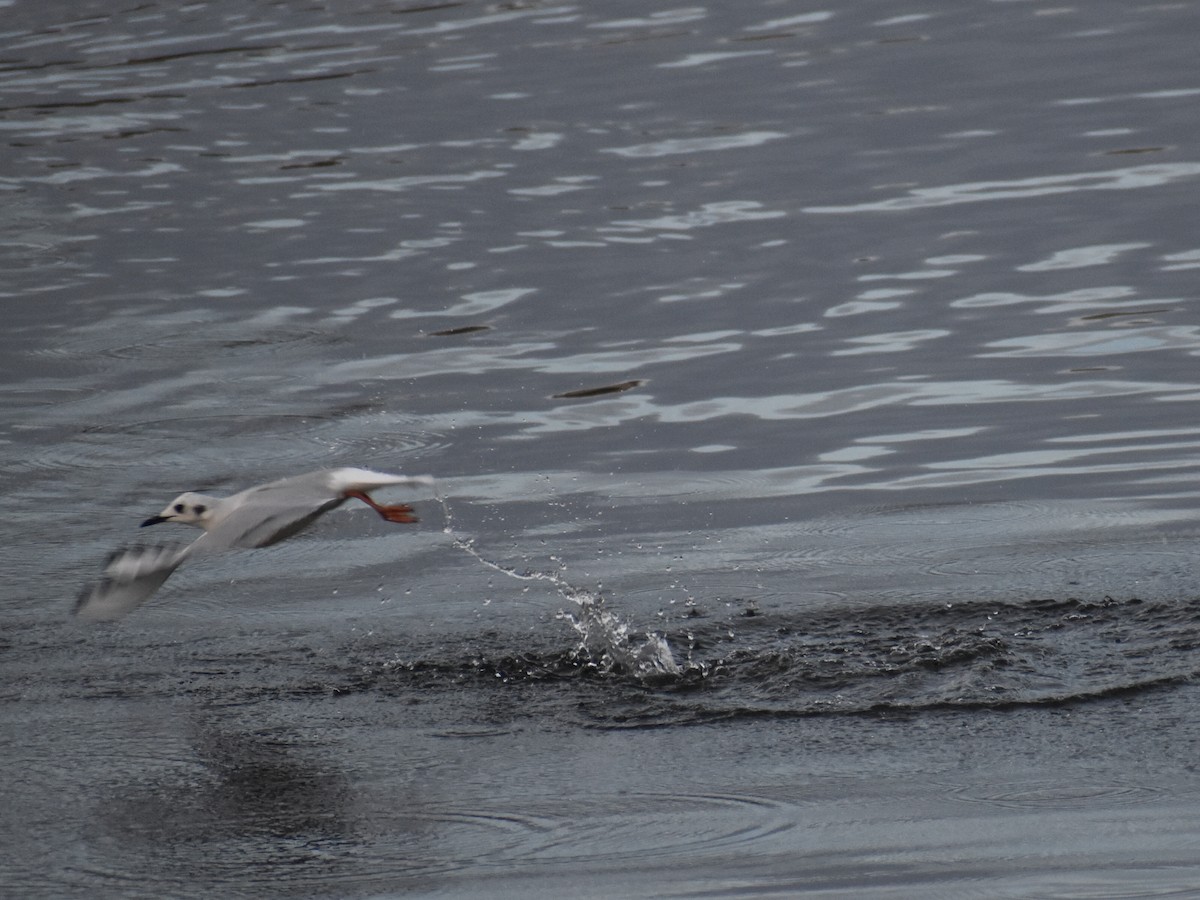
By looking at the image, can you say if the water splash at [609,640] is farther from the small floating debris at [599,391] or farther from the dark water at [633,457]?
the small floating debris at [599,391]

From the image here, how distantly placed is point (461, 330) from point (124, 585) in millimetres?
5566

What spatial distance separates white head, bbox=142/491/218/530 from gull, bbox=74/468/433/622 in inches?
6.9

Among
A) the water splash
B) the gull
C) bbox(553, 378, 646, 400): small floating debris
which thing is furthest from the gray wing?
bbox(553, 378, 646, 400): small floating debris

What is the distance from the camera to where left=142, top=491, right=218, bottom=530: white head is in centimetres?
718

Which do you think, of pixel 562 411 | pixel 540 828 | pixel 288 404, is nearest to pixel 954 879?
pixel 540 828

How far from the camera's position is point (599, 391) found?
10.9 meters

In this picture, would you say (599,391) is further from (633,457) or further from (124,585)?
(124,585)

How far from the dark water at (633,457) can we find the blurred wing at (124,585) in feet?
1.01

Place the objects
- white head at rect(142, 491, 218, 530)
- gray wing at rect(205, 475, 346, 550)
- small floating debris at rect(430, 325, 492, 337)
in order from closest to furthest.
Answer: gray wing at rect(205, 475, 346, 550), white head at rect(142, 491, 218, 530), small floating debris at rect(430, 325, 492, 337)

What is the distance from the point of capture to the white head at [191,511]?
7.18m

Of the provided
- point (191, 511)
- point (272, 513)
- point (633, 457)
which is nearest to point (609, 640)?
point (272, 513)

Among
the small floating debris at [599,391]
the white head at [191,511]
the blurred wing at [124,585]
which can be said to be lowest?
the small floating debris at [599,391]

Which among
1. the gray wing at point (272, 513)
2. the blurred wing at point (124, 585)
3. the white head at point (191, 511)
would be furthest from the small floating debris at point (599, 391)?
the blurred wing at point (124, 585)

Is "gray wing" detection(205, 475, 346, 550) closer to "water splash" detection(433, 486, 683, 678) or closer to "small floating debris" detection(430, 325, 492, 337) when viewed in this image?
"water splash" detection(433, 486, 683, 678)
